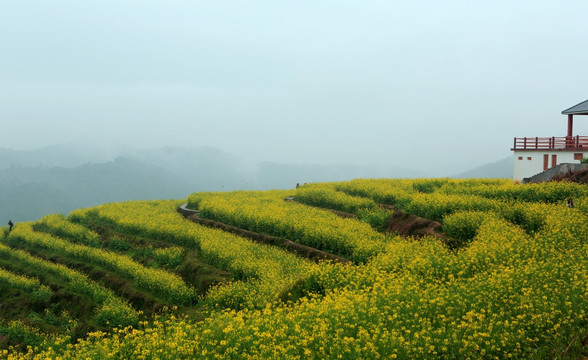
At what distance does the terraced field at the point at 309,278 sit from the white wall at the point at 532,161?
3.98 metres

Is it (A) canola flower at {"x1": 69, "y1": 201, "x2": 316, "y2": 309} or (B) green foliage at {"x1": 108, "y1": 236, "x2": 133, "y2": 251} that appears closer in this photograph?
(A) canola flower at {"x1": 69, "y1": 201, "x2": 316, "y2": 309}

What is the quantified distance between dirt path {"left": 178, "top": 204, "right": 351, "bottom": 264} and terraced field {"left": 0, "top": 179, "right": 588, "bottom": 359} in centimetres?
14

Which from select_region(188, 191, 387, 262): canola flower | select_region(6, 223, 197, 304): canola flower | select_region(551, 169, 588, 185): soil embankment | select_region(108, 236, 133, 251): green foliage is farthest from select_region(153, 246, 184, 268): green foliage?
select_region(551, 169, 588, 185): soil embankment

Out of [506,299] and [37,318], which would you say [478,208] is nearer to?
[506,299]

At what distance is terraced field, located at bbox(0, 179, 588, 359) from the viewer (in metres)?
11.2

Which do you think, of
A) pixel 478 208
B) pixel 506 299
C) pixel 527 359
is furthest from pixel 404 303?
pixel 478 208

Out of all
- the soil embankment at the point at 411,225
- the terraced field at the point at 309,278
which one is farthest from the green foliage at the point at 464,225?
the soil embankment at the point at 411,225

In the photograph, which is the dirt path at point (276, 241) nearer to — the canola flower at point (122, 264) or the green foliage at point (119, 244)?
the green foliage at point (119, 244)

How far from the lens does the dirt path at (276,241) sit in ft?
88.3

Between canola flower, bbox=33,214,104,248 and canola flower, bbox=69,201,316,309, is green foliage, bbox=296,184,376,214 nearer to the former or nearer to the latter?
canola flower, bbox=69,201,316,309

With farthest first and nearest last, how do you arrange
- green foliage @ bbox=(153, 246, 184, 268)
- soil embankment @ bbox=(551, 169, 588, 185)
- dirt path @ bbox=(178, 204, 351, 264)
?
green foliage @ bbox=(153, 246, 184, 268) < soil embankment @ bbox=(551, 169, 588, 185) < dirt path @ bbox=(178, 204, 351, 264)

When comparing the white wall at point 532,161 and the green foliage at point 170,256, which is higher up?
the white wall at point 532,161

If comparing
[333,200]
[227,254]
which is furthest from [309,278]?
[333,200]

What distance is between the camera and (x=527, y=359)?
995 cm
